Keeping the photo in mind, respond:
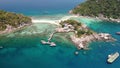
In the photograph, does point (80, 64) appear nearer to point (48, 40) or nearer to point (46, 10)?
point (48, 40)

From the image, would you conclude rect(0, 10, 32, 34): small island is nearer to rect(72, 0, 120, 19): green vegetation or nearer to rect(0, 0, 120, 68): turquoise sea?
rect(0, 0, 120, 68): turquoise sea

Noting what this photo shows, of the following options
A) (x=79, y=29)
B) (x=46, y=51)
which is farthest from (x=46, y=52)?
(x=79, y=29)

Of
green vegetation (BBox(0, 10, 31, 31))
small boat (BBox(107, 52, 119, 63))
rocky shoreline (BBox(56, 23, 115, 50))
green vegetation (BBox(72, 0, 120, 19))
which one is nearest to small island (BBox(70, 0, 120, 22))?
green vegetation (BBox(72, 0, 120, 19))

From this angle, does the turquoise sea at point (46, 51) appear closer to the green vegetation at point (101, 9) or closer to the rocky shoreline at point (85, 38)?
the rocky shoreline at point (85, 38)

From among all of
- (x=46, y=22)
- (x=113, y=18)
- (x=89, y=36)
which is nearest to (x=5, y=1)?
(x=46, y=22)

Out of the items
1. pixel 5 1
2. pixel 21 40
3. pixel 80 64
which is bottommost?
pixel 80 64

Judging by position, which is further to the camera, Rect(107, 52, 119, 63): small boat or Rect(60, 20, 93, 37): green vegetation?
Rect(60, 20, 93, 37): green vegetation
